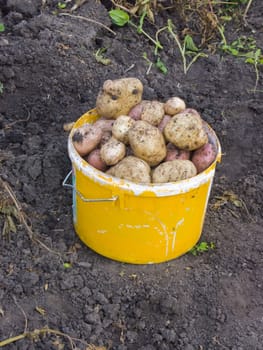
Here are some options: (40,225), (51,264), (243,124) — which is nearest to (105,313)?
(51,264)

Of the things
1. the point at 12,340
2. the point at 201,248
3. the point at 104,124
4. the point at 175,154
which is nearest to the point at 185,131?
the point at 175,154

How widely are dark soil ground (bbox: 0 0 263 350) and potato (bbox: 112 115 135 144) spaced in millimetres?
524

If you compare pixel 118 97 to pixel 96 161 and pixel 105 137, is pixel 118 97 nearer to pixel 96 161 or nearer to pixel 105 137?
pixel 105 137

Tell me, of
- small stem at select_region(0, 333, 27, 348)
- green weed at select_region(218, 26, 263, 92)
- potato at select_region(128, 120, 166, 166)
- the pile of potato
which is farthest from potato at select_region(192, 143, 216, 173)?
green weed at select_region(218, 26, 263, 92)

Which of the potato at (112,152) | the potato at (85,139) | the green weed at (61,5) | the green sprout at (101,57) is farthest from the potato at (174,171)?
the green weed at (61,5)

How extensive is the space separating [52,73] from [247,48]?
4.27ft

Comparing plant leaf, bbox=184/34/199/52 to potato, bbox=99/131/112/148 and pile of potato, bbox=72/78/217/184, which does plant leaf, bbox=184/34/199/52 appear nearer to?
pile of potato, bbox=72/78/217/184

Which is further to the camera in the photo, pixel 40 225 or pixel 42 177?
pixel 42 177

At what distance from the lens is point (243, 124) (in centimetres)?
319

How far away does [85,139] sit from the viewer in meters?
2.30

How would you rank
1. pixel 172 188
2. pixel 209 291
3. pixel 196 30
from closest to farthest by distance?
pixel 172 188, pixel 209 291, pixel 196 30

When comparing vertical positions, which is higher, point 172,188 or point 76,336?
point 172,188

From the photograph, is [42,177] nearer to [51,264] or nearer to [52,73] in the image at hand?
[51,264]

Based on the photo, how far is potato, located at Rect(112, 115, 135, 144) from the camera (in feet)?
7.52
